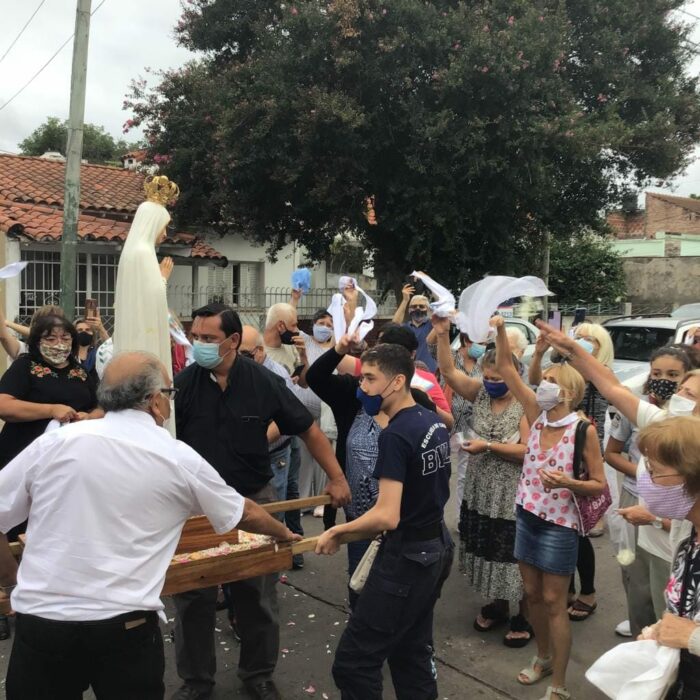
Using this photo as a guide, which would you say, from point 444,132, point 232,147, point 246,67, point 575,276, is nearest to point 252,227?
point 232,147

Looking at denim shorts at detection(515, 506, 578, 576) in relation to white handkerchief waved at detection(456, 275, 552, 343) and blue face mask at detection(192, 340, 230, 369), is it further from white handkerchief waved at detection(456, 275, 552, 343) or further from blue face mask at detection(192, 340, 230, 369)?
blue face mask at detection(192, 340, 230, 369)

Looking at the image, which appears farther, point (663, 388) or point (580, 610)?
point (580, 610)

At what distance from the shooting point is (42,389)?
162 inches

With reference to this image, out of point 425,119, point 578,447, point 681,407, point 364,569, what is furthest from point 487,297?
point 425,119

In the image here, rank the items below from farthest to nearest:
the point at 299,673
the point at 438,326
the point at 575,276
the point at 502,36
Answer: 1. the point at 575,276
2. the point at 502,36
3. the point at 438,326
4. the point at 299,673

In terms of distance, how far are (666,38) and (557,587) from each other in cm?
1275

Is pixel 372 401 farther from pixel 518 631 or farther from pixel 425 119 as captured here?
pixel 425 119

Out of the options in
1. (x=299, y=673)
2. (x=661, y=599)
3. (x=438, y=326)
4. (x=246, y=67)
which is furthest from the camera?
(x=246, y=67)

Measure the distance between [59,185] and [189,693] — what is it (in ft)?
49.4

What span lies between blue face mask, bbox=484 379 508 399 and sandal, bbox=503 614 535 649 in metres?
1.38

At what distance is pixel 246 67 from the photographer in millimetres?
12188

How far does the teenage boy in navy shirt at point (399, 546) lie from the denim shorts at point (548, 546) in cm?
76

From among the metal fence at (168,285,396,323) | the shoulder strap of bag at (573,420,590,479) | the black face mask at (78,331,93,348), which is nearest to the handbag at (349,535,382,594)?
the shoulder strap of bag at (573,420,590,479)

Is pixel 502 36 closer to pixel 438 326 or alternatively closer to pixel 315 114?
pixel 315 114
